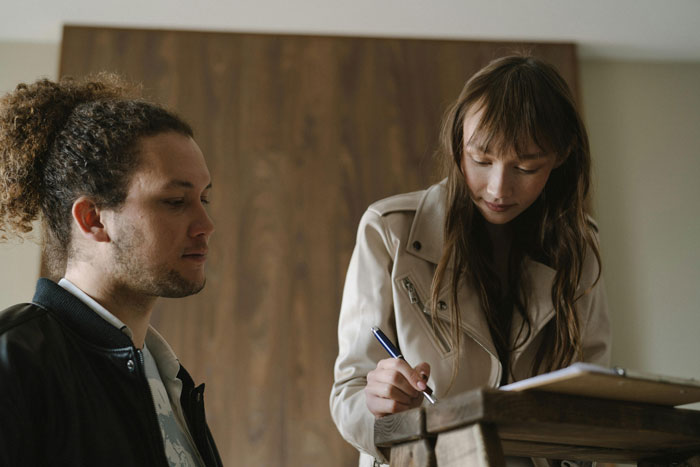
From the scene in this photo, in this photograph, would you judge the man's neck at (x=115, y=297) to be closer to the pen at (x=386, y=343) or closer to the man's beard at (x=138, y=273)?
the man's beard at (x=138, y=273)

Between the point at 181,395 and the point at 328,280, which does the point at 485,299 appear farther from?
the point at 328,280

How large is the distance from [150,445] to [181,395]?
0.27m

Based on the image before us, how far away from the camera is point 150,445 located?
94cm

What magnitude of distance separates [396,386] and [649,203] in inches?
79.9

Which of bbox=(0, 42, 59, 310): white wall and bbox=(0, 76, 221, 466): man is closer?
bbox=(0, 76, 221, 466): man

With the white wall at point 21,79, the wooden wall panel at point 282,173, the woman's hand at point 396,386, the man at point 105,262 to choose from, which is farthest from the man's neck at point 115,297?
the white wall at point 21,79

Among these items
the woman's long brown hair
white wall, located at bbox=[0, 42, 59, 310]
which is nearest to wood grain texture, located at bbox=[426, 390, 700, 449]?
the woman's long brown hair

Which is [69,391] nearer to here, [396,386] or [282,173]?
[396,386]

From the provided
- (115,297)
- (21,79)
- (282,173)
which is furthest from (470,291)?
(21,79)

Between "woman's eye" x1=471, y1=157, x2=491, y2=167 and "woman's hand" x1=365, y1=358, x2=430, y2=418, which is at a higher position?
"woman's eye" x1=471, y1=157, x2=491, y2=167

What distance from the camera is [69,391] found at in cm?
88

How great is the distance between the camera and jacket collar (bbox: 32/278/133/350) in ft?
3.26

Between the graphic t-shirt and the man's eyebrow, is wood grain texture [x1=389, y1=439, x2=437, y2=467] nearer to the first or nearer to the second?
the graphic t-shirt

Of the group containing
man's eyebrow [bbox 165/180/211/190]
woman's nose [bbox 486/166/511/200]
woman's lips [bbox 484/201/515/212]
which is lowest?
man's eyebrow [bbox 165/180/211/190]
